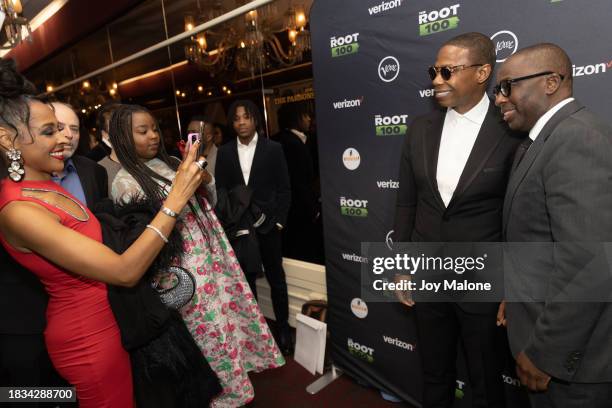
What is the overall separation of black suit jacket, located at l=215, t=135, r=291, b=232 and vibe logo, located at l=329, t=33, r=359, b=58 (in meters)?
0.90

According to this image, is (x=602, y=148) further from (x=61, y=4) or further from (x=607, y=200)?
(x=61, y=4)

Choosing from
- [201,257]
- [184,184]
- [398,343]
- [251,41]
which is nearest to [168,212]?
[184,184]

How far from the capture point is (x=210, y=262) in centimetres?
197

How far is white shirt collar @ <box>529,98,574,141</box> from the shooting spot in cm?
120

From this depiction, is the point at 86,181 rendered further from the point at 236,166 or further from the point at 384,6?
the point at 384,6

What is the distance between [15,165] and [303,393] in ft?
6.66

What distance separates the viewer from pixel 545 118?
1.23 metres

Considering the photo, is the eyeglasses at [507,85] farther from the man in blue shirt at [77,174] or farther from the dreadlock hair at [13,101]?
the man in blue shirt at [77,174]

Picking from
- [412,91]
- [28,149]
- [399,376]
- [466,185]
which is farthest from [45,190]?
[399,376]

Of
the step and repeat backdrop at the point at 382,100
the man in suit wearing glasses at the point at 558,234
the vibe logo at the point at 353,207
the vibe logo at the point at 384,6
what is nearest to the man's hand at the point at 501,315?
the man in suit wearing glasses at the point at 558,234

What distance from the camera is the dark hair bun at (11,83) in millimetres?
1172

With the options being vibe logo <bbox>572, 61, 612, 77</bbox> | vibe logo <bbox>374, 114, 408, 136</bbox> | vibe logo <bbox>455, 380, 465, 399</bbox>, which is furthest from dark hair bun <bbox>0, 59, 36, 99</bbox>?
vibe logo <bbox>455, 380, 465, 399</bbox>

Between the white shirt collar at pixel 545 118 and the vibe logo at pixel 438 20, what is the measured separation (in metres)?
0.68

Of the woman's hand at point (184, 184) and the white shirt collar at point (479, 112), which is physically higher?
the white shirt collar at point (479, 112)
